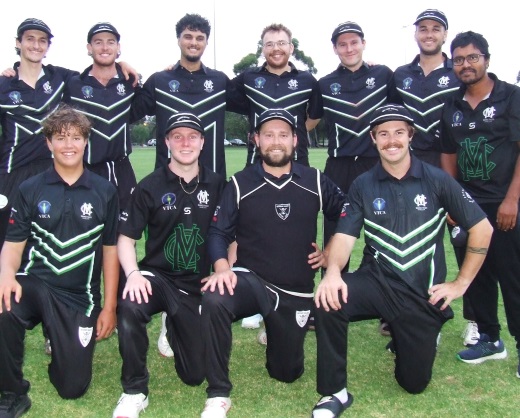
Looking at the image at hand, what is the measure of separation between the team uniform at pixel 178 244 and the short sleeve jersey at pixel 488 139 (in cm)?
206

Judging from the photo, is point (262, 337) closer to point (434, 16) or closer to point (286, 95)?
point (286, 95)

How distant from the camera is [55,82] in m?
5.73

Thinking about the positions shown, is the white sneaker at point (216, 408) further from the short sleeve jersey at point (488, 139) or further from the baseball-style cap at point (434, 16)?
the baseball-style cap at point (434, 16)

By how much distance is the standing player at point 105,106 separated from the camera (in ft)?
18.7

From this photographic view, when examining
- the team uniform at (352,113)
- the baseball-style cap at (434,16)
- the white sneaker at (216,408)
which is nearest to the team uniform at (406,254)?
the white sneaker at (216,408)

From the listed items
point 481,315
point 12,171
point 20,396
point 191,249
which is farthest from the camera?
point 12,171

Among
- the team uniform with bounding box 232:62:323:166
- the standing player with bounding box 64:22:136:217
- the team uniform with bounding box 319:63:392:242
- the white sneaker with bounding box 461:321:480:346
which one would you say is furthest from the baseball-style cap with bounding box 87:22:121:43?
the white sneaker with bounding box 461:321:480:346

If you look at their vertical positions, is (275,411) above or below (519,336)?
below

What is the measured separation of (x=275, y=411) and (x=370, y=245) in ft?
4.45

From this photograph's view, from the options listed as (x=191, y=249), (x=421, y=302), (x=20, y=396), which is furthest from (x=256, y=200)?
(x=20, y=396)

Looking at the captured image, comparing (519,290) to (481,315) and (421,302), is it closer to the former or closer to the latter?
(481,315)

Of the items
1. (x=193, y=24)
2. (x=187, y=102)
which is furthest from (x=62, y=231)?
(x=193, y=24)

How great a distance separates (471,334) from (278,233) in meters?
2.08

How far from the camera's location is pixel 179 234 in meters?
4.79
